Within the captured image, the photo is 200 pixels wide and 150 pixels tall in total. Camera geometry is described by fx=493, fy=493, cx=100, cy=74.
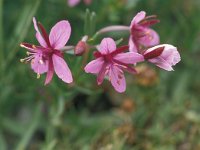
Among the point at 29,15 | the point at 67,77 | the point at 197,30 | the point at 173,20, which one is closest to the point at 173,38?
the point at 197,30

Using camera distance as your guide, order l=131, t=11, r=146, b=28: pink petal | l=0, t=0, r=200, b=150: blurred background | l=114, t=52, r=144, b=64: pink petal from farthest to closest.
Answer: l=0, t=0, r=200, b=150: blurred background
l=131, t=11, r=146, b=28: pink petal
l=114, t=52, r=144, b=64: pink petal

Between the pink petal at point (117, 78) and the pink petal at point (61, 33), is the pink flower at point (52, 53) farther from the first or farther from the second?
the pink petal at point (117, 78)

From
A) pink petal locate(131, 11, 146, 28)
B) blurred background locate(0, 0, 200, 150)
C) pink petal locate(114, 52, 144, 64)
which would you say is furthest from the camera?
blurred background locate(0, 0, 200, 150)

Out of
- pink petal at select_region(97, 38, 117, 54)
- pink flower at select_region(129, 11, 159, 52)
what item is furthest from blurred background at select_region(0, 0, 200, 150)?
pink petal at select_region(97, 38, 117, 54)

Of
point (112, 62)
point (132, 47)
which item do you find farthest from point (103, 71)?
point (132, 47)

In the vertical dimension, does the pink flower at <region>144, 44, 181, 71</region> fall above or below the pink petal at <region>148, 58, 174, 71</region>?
above

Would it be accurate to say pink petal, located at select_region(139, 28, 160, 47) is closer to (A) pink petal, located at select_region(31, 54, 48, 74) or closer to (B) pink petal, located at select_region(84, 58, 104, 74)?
(B) pink petal, located at select_region(84, 58, 104, 74)
